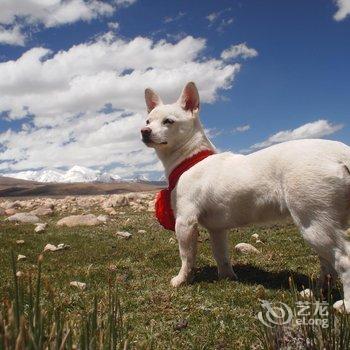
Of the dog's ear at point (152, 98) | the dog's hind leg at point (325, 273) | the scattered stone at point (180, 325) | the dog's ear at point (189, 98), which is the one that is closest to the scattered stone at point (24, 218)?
the dog's ear at point (152, 98)

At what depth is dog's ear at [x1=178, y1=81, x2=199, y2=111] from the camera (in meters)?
10.6

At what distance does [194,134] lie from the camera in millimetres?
10617

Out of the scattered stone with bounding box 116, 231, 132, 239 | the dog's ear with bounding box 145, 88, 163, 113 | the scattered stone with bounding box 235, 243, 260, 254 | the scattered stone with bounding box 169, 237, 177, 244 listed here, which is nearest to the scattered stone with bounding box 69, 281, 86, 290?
the dog's ear with bounding box 145, 88, 163, 113

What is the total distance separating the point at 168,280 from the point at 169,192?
6.82 ft

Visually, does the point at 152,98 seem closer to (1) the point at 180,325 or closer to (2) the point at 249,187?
(2) the point at 249,187

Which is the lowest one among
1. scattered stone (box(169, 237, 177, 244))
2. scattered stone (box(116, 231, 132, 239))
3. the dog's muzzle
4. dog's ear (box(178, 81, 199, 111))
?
scattered stone (box(169, 237, 177, 244))

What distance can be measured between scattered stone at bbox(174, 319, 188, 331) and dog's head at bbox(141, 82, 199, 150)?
13.6 ft

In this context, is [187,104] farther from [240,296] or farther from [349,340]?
[349,340]

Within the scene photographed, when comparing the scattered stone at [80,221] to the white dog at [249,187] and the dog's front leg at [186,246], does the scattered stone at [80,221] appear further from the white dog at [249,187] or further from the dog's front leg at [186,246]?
the dog's front leg at [186,246]

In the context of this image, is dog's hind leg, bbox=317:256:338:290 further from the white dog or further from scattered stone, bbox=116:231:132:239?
scattered stone, bbox=116:231:132:239

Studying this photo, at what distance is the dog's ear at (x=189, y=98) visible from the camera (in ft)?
34.8

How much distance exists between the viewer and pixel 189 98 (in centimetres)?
1066

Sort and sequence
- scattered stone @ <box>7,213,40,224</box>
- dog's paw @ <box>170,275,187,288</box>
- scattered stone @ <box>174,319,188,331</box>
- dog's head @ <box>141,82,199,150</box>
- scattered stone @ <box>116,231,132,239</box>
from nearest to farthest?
1. scattered stone @ <box>174,319,188,331</box>
2. dog's paw @ <box>170,275,187,288</box>
3. dog's head @ <box>141,82,199,150</box>
4. scattered stone @ <box>116,231,132,239</box>
5. scattered stone @ <box>7,213,40,224</box>

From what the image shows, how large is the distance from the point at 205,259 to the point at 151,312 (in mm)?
4868
